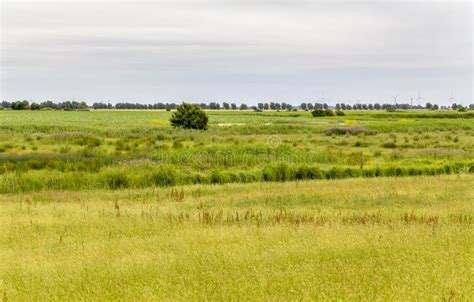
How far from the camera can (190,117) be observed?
6788cm

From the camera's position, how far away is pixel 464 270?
903 cm

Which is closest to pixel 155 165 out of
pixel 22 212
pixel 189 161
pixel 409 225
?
pixel 189 161

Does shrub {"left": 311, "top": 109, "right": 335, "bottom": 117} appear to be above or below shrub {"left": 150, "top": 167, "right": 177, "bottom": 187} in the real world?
above

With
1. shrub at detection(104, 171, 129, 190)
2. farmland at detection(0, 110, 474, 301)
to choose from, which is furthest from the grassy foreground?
shrub at detection(104, 171, 129, 190)

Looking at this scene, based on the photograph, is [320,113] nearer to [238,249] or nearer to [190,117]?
[190,117]

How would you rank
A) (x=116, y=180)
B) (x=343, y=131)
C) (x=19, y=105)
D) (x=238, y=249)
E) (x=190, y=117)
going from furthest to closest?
(x=19, y=105) → (x=190, y=117) → (x=343, y=131) → (x=116, y=180) → (x=238, y=249)

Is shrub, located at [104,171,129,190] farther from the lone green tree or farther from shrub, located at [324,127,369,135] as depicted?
the lone green tree

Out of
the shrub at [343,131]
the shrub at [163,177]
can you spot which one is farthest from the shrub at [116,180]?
the shrub at [343,131]

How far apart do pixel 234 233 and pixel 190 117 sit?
56.3 meters

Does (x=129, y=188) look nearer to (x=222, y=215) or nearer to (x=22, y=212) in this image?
(x=22, y=212)

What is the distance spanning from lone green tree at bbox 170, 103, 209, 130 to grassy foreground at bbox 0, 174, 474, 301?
161ft

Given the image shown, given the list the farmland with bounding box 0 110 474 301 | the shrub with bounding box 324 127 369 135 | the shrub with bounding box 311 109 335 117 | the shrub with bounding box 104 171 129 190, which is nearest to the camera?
the farmland with bounding box 0 110 474 301

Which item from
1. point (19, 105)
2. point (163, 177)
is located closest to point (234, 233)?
Answer: point (163, 177)

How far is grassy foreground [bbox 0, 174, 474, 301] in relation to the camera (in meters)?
8.39
